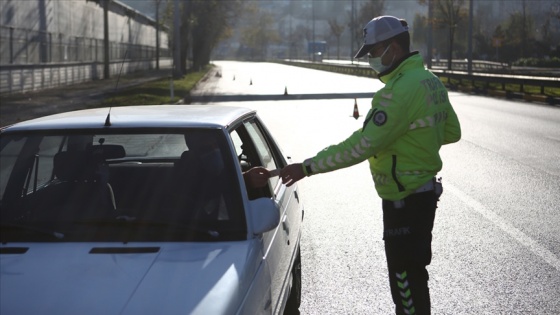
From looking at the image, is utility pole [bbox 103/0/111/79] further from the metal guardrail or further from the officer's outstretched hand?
the officer's outstretched hand

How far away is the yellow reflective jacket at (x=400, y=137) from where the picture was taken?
415 centimetres

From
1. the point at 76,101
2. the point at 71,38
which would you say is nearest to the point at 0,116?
the point at 76,101

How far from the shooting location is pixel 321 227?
28.9 ft

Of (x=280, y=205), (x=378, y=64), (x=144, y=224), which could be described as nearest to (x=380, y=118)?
(x=378, y=64)

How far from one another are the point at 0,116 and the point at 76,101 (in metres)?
7.99

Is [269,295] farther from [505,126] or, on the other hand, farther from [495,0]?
[495,0]

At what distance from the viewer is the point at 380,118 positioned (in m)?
4.14

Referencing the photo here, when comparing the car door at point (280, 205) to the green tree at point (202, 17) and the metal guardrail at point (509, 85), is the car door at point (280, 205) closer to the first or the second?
the metal guardrail at point (509, 85)

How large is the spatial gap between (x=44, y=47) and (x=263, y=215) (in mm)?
42204

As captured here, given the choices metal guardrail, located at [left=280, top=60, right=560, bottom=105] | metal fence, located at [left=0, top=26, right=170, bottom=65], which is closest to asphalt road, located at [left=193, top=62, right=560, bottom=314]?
metal guardrail, located at [left=280, top=60, right=560, bottom=105]

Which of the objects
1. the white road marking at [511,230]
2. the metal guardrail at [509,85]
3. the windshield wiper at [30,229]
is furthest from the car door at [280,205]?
the metal guardrail at [509,85]

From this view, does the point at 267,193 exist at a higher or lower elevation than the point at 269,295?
higher

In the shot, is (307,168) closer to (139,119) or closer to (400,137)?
(400,137)

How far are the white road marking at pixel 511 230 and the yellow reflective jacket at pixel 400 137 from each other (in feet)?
10.4
